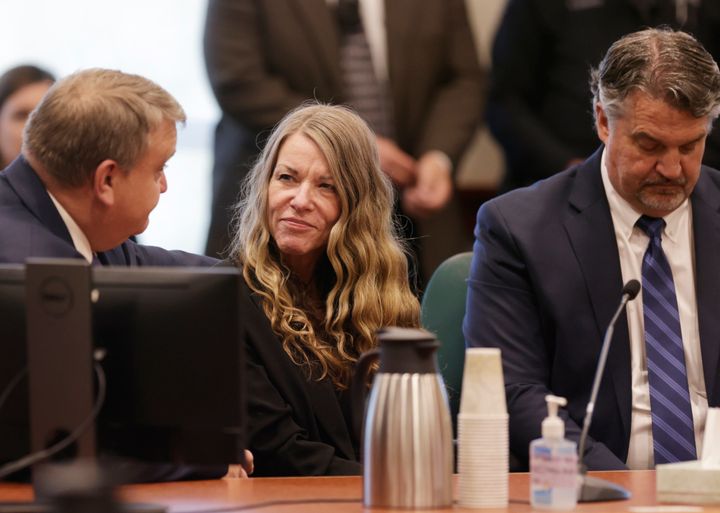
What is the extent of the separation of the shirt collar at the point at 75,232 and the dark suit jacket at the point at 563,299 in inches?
41.1

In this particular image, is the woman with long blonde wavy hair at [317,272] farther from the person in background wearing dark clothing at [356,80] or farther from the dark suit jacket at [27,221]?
the person in background wearing dark clothing at [356,80]

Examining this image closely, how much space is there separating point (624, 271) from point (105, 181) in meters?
1.34

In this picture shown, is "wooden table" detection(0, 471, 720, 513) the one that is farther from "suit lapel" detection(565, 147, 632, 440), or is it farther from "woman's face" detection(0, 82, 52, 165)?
"woman's face" detection(0, 82, 52, 165)

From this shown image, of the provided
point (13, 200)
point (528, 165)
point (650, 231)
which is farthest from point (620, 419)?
point (528, 165)

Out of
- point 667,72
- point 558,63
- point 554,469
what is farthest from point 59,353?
point 558,63

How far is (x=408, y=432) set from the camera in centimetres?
219

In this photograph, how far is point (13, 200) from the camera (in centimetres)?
271

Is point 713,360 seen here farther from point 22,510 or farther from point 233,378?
point 22,510

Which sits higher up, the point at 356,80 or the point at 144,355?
the point at 356,80

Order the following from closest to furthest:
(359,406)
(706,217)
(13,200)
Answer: (359,406) < (13,200) < (706,217)

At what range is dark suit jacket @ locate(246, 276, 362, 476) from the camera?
2967mm

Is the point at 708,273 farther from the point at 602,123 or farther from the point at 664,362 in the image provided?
the point at 602,123

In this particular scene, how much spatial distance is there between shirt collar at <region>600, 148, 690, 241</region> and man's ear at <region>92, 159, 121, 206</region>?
4.31ft

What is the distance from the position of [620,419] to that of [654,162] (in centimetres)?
62
